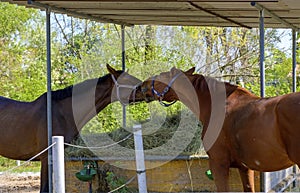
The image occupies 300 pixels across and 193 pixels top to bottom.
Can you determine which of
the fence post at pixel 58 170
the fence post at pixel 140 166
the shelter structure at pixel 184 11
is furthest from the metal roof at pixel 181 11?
the fence post at pixel 58 170

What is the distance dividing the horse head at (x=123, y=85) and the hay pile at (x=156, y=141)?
76 centimetres

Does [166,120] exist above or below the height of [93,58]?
below

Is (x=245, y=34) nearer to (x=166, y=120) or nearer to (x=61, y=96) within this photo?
(x=166, y=120)

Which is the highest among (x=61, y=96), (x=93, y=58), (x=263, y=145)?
(x=93, y=58)

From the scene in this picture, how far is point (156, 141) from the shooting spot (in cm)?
750

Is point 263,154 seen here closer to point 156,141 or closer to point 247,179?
point 247,179

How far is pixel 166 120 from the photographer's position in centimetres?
821

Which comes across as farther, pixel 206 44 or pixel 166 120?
pixel 206 44

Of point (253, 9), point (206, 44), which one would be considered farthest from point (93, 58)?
point (253, 9)

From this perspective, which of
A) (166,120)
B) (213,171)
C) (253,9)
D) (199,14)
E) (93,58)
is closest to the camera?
(213,171)

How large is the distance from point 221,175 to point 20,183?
443cm

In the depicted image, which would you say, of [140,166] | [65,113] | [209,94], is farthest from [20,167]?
[209,94]

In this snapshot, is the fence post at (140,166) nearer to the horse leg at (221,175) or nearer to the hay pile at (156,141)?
the hay pile at (156,141)

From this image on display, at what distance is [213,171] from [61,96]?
2.20 meters
